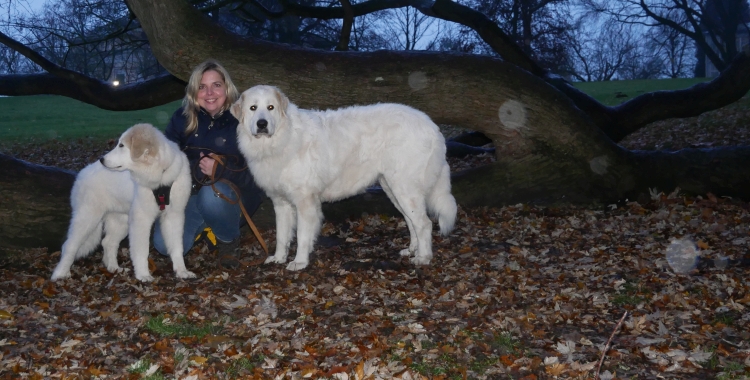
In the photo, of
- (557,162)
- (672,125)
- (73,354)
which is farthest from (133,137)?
(672,125)

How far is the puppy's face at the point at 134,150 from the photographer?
18.9 feet

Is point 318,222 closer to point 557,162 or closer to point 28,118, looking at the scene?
point 557,162

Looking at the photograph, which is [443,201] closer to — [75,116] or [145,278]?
[145,278]

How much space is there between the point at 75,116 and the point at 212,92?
26.6 metres

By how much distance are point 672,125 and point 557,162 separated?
32.1 ft

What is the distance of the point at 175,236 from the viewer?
20.7ft

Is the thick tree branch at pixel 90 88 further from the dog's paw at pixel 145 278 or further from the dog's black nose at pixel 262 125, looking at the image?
the dog's black nose at pixel 262 125

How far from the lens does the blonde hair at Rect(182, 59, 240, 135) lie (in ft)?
21.4

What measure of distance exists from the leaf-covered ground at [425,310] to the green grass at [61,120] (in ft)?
56.7

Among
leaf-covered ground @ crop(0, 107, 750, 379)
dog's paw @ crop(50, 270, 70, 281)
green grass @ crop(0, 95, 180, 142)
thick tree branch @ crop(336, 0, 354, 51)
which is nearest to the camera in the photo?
leaf-covered ground @ crop(0, 107, 750, 379)

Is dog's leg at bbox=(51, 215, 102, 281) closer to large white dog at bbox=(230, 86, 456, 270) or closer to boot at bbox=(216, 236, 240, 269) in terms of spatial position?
boot at bbox=(216, 236, 240, 269)

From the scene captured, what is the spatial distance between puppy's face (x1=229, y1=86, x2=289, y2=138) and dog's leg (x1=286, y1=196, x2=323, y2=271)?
79cm

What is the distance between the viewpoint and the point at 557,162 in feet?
28.1

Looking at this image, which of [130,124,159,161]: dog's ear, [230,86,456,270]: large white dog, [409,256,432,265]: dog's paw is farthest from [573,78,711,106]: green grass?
[130,124,159,161]: dog's ear
